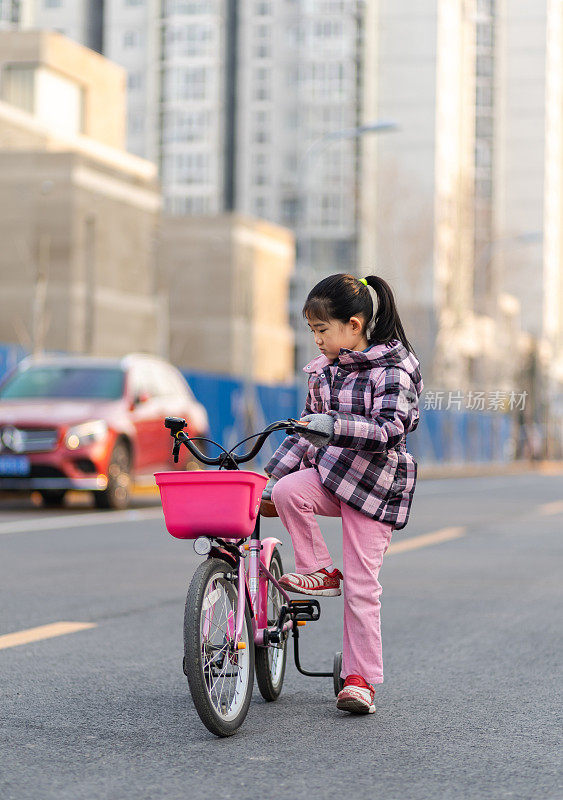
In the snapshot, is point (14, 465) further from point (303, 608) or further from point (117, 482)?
point (303, 608)

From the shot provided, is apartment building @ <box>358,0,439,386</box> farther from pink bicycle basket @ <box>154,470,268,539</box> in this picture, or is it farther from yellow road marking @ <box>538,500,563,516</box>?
pink bicycle basket @ <box>154,470,268,539</box>

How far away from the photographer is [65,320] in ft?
175

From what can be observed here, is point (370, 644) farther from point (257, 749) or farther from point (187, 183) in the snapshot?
point (187, 183)

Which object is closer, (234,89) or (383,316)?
(383,316)

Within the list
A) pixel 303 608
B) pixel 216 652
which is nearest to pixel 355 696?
pixel 303 608

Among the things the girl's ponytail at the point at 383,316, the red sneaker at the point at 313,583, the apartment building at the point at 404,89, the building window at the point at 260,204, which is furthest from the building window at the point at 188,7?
the red sneaker at the point at 313,583

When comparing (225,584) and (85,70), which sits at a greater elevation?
(85,70)

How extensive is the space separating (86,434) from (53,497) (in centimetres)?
222

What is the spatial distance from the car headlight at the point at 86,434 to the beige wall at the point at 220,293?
58.3 metres

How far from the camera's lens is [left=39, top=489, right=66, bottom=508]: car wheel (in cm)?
1834

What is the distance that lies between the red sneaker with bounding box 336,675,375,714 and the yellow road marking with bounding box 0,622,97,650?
2.22 m

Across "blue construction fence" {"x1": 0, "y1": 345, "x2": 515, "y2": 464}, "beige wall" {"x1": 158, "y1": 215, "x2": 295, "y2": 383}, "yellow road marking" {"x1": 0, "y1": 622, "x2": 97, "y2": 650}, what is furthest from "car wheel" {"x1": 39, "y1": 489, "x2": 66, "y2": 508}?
"beige wall" {"x1": 158, "y1": 215, "x2": 295, "y2": 383}

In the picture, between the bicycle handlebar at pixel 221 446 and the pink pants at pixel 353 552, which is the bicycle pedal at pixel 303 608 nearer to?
the pink pants at pixel 353 552

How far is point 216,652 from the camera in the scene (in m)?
4.98
